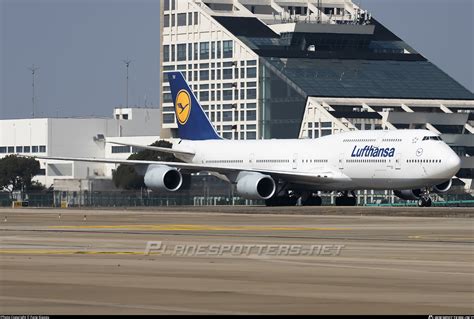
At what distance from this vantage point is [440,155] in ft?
270

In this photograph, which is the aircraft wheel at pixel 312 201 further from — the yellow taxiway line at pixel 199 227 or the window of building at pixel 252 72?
the window of building at pixel 252 72

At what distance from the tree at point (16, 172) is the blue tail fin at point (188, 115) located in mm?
47798

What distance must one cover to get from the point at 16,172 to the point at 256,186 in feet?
224

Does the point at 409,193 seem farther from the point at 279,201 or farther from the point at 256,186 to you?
the point at 256,186

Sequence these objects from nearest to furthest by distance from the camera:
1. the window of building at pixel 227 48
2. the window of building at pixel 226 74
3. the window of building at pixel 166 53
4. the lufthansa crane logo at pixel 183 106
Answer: the lufthansa crane logo at pixel 183 106, the window of building at pixel 227 48, the window of building at pixel 226 74, the window of building at pixel 166 53

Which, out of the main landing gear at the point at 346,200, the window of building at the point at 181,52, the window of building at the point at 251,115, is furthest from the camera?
the window of building at the point at 181,52

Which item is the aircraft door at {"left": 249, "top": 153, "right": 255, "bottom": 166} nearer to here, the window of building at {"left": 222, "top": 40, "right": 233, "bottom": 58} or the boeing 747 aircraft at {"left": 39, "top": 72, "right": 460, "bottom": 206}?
the boeing 747 aircraft at {"left": 39, "top": 72, "right": 460, "bottom": 206}

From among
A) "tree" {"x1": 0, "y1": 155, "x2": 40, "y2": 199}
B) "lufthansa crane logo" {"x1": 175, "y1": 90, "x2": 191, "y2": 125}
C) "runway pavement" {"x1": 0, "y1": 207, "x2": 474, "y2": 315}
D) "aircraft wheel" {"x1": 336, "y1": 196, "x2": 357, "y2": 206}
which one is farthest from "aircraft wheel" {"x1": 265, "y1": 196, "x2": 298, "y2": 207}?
"tree" {"x1": 0, "y1": 155, "x2": 40, "y2": 199}

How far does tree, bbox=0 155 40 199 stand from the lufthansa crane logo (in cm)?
4791

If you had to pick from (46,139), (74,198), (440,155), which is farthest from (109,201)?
(46,139)

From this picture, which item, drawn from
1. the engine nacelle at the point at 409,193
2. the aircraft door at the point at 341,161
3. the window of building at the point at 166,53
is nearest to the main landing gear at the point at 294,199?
the aircraft door at the point at 341,161

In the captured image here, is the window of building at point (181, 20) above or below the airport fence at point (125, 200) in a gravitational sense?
above

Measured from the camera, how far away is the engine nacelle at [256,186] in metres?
87.1

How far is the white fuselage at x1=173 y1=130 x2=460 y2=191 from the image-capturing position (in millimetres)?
82812
